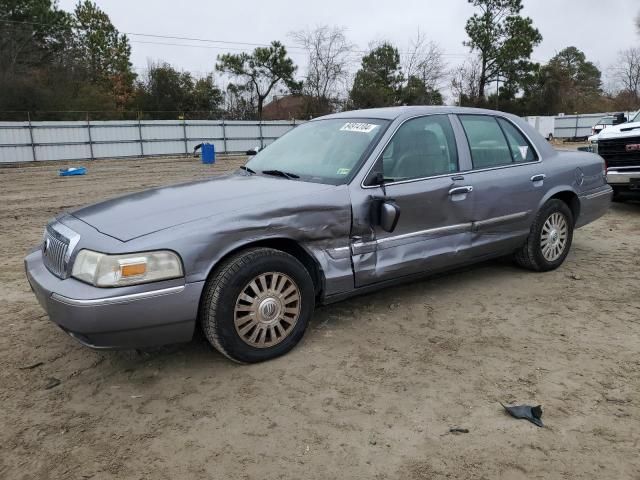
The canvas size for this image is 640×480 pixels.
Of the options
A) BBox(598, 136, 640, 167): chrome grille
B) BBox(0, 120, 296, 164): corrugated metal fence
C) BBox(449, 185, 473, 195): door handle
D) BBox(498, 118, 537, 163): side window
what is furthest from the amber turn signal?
BBox(0, 120, 296, 164): corrugated metal fence

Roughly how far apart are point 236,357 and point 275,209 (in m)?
0.96

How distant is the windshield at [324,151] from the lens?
12.7ft

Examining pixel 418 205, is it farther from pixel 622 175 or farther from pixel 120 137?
pixel 120 137

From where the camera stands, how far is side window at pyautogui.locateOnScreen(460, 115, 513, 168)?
4.53 meters

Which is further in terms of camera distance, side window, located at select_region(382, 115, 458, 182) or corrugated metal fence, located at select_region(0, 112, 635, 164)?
corrugated metal fence, located at select_region(0, 112, 635, 164)

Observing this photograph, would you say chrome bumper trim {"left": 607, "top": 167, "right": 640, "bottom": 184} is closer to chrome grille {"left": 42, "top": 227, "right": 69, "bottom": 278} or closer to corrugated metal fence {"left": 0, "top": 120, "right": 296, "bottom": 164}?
chrome grille {"left": 42, "top": 227, "right": 69, "bottom": 278}

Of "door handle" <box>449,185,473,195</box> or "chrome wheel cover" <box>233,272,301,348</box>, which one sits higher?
"door handle" <box>449,185,473,195</box>

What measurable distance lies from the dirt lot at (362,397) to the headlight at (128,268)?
0.71 m

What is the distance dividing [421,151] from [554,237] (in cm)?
195

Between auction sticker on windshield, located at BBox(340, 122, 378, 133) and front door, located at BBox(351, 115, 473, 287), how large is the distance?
0.22 m

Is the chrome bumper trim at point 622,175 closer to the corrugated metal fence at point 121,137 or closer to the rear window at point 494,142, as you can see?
the rear window at point 494,142

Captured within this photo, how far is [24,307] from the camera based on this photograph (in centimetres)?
447

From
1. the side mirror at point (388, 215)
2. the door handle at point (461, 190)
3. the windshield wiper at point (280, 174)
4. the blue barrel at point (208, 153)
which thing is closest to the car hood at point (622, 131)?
the door handle at point (461, 190)

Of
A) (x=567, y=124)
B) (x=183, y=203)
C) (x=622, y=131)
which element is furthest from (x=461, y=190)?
(x=567, y=124)
